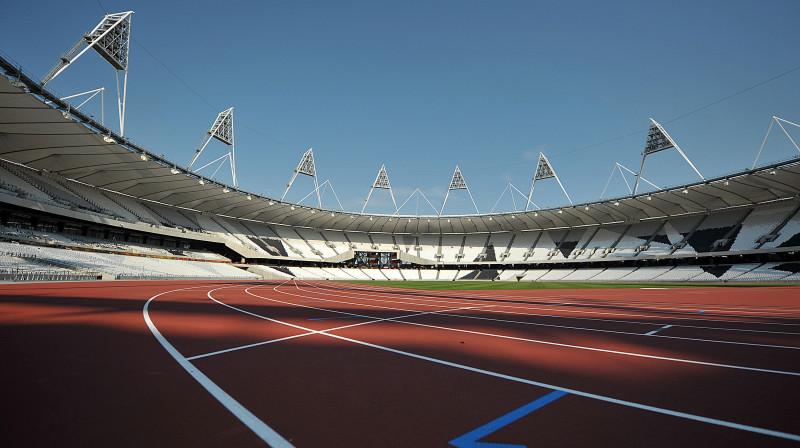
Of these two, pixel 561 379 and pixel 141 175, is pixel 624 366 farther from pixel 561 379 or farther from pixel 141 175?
pixel 141 175

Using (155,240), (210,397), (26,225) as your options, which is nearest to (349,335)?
(210,397)

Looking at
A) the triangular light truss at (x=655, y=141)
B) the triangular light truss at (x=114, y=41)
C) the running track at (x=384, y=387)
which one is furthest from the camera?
the triangular light truss at (x=655, y=141)

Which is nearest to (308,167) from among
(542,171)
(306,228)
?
(306,228)

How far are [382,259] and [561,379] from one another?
59.8m

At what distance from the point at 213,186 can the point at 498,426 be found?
4284 cm

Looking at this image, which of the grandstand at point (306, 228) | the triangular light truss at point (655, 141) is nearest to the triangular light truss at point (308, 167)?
the grandstand at point (306, 228)

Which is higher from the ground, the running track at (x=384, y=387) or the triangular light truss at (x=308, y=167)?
the triangular light truss at (x=308, y=167)

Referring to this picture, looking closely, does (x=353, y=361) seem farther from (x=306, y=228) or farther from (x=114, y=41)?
(x=306, y=228)

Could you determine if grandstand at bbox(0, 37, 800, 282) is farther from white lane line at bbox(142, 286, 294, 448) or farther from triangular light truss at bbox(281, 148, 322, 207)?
white lane line at bbox(142, 286, 294, 448)

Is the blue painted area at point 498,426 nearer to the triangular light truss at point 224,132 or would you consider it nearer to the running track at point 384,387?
the running track at point 384,387

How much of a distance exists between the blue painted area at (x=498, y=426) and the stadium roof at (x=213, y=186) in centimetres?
2647

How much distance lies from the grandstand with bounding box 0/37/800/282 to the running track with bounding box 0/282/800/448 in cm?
2147

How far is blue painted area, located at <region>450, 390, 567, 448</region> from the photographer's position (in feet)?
6.76

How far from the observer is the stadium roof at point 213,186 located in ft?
68.4
